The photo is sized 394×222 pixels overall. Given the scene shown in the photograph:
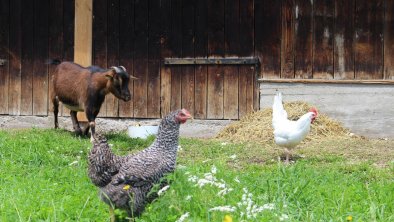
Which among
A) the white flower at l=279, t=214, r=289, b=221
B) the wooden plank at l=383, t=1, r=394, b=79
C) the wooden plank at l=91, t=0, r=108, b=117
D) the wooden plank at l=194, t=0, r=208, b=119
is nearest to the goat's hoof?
the wooden plank at l=91, t=0, r=108, b=117

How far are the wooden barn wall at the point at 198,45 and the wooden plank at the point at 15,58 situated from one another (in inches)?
0.7

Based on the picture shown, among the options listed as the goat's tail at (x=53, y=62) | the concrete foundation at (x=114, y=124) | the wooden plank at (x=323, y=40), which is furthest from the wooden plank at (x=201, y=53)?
the goat's tail at (x=53, y=62)

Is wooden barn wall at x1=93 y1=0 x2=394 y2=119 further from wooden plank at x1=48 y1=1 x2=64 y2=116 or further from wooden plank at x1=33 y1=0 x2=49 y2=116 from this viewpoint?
wooden plank at x1=33 y1=0 x2=49 y2=116

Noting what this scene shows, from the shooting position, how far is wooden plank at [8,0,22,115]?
11781 millimetres

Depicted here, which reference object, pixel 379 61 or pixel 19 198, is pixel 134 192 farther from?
pixel 379 61

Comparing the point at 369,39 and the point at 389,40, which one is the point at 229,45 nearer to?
the point at 369,39

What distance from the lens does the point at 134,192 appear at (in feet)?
14.6

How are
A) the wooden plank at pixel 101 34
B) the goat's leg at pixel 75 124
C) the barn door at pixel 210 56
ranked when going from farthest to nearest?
the wooden plank at pixel 101 34 < the barn door at pixel 210 56 < the goat's leg at pixel 75 124

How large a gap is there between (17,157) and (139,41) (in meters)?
4.37

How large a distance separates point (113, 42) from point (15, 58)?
6.14 ft

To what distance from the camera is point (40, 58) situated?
11.7 meters

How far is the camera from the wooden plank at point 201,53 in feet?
35.6

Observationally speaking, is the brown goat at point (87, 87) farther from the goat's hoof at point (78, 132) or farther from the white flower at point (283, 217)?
the white flower at point (283, 217)

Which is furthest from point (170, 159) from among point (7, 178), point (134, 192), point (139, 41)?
point (139, 41)
